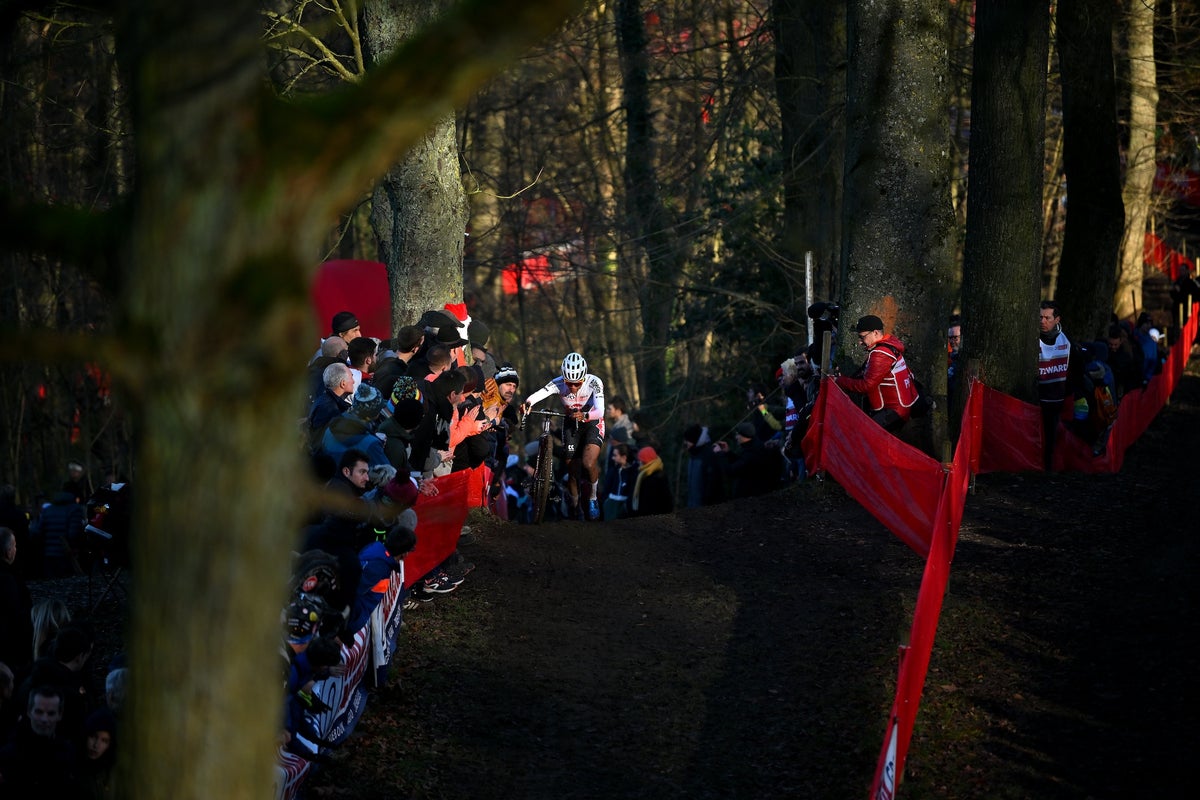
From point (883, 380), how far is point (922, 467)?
8.02 ft

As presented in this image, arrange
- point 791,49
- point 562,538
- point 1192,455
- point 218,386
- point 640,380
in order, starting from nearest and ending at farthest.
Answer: point 218,386, point 562,538, point 1192,455, point 791,49, point 640,380

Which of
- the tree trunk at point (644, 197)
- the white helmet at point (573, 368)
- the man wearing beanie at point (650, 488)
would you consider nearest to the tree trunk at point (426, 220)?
the white helmet at point (573, 368)

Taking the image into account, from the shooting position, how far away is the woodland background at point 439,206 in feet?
10.9

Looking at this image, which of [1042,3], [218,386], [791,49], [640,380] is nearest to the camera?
[218,386]

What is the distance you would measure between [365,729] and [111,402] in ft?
57.6

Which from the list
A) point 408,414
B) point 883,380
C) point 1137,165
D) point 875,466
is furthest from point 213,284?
point 1137,165

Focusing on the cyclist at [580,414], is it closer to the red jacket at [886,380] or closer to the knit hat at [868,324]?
the red jacket at [886,380]

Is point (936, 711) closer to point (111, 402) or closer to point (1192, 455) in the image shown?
point (1192, 455)

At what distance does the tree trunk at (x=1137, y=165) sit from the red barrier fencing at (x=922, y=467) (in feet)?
26.5

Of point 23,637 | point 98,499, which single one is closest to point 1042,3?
point 98,499

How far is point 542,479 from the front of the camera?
47.3 feet

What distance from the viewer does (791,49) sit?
20531 millimetres

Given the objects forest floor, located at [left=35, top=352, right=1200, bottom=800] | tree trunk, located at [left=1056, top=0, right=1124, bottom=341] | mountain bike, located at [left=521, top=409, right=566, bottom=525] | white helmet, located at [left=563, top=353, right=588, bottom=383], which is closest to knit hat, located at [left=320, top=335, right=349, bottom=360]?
forest floor, located at [left=35, top=352, right=1200, bottom=800]

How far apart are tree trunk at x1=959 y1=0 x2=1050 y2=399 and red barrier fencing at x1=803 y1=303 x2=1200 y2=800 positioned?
72cm
